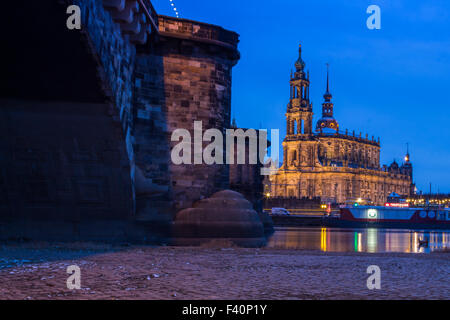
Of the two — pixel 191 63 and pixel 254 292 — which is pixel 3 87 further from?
pixel 254 292

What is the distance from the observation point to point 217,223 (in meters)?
22.0

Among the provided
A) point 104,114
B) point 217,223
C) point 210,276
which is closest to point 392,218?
point 217,223

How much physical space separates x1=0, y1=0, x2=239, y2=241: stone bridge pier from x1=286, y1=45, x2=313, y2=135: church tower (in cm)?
11891

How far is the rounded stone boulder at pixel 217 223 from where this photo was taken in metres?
21.7

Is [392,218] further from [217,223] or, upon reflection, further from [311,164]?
[311,164]

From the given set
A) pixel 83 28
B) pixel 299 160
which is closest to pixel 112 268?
pixel 83 28

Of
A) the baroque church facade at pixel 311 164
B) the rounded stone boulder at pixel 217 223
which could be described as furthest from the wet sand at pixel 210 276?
the baroque church facade at pixel 311 164

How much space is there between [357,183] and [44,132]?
5367 inches

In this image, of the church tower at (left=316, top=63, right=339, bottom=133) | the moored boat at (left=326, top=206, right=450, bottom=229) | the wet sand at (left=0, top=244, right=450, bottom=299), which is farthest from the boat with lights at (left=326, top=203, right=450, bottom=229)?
the church tower at (left=316, top=63, right=339, bottom=133)

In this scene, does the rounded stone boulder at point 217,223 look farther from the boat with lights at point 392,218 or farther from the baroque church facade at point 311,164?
the baroque church facade at point 311,164

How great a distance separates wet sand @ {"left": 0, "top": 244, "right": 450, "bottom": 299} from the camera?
27.6ft

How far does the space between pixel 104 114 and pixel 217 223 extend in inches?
274

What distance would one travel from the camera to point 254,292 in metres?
8.59

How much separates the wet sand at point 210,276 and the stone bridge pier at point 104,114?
447cm
